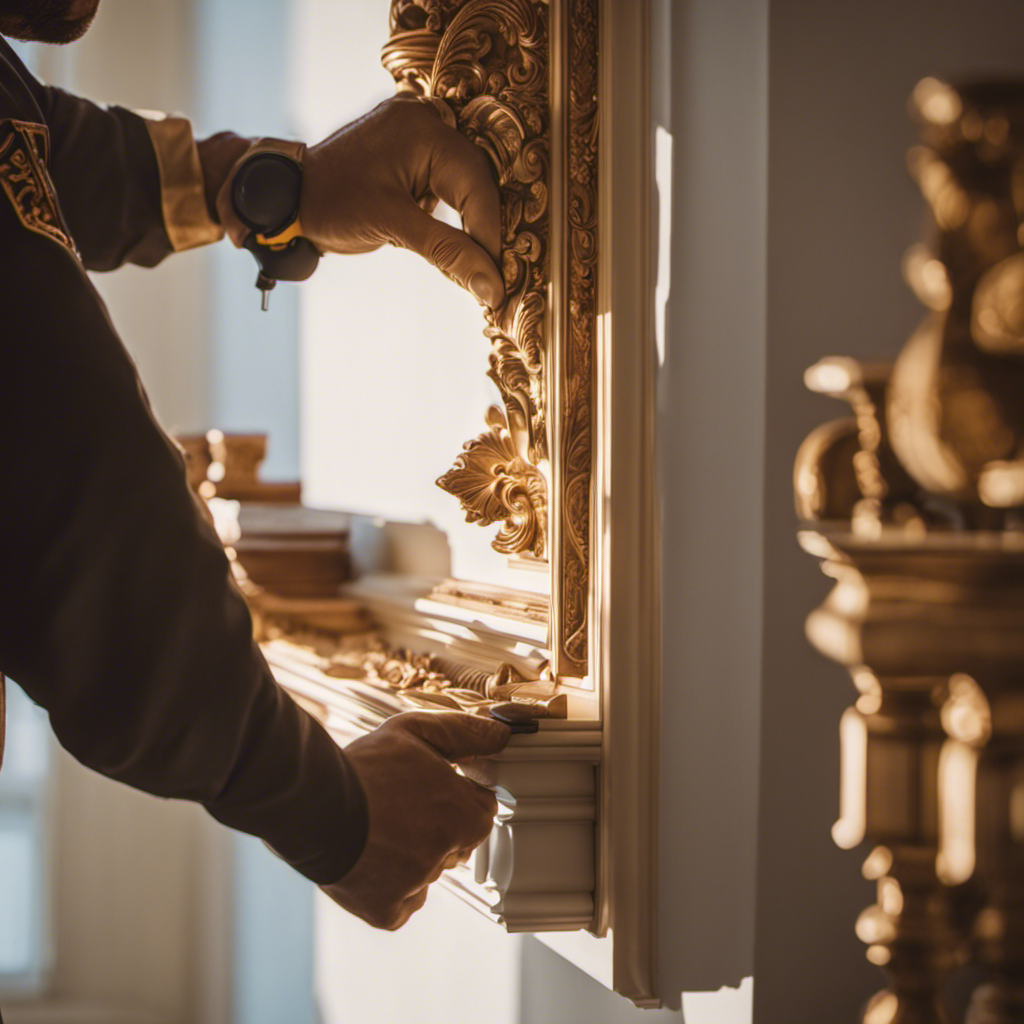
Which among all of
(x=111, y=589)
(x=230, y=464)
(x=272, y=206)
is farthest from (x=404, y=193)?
(x=230, y=464)

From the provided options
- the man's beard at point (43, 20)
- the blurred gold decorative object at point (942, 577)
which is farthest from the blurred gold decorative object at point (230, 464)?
the blurred gold decorative object at point (942, 577)

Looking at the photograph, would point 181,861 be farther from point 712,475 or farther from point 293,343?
point 712,475

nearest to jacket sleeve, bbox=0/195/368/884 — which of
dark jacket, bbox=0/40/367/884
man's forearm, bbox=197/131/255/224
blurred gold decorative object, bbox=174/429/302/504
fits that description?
dark jacket, bbox=0/40/367/884

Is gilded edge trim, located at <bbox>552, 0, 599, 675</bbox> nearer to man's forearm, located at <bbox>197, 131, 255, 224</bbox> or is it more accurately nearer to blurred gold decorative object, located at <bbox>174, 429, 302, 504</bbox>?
man's forearm, located at <bbox>197, 131, 255, 224</bbox>

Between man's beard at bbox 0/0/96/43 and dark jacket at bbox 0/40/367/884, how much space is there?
0.20 m

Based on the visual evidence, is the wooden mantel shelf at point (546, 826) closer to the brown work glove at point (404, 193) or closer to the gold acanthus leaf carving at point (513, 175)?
the gold acanthus leaf carving at point (513, 175)

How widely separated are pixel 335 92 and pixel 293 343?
785 mm

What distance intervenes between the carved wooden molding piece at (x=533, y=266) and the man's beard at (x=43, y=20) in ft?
0.76

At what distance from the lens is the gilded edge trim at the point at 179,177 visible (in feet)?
3.14

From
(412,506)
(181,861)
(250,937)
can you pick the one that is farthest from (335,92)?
(181,861)

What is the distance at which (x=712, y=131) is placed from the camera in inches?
25.6

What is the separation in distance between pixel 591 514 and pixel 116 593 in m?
0.28

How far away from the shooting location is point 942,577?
0.31m

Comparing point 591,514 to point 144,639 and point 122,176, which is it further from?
point 122,176
